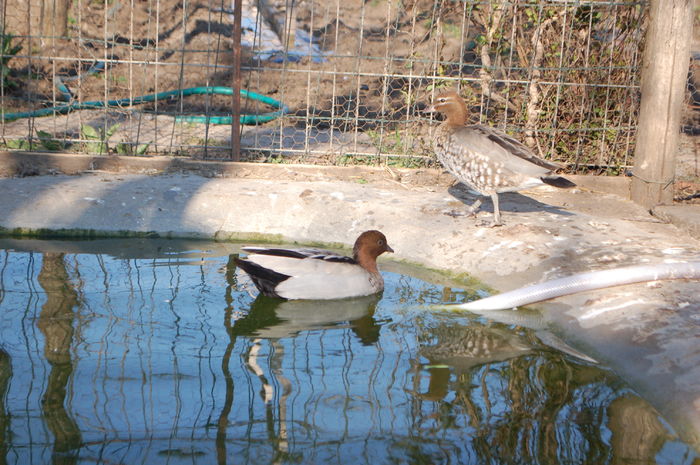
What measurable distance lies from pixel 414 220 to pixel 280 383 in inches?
119

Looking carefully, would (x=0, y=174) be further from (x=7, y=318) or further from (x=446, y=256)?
(x=446, y=256)

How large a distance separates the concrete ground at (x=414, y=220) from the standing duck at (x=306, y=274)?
89 cm

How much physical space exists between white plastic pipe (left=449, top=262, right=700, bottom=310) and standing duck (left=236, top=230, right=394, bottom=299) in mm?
780

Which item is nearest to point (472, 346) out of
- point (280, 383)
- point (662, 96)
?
point (280, 383)

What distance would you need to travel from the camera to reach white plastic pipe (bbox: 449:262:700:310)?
515 cm

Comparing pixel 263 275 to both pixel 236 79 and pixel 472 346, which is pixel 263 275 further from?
pixel 236 79

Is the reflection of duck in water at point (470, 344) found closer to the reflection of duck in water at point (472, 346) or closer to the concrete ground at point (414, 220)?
the reflection of duck in water at point (472, 346)

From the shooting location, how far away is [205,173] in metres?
8.11

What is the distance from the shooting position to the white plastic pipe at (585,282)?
203 inches

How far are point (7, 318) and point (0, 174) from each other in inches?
135

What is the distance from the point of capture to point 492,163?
6676mm

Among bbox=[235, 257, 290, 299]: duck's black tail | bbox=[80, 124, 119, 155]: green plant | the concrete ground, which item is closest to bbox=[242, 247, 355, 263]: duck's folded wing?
bbox=[235, 257, 290, 299]: duck's black tail

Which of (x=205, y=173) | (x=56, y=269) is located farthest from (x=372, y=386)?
(x=205, y=173)

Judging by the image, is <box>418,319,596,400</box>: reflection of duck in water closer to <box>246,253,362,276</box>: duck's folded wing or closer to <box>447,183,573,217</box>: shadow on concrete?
<box>246,253,362,276</box>: duck's folded wing
